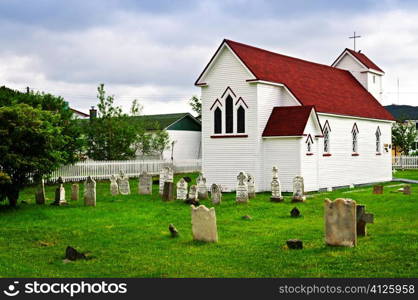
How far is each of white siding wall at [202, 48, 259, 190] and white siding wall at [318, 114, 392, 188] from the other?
4721 mm

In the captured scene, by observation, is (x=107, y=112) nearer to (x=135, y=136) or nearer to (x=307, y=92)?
(x=135, y=136)

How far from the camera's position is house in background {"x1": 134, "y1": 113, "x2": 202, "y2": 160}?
61250mm

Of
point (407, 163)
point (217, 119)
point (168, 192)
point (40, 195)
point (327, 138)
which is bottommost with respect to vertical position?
point (40, 195)

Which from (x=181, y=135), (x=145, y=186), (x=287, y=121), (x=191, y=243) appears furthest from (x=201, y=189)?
(x=181, y=135)

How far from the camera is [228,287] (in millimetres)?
10758

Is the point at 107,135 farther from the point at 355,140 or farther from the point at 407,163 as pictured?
the point at 407,163

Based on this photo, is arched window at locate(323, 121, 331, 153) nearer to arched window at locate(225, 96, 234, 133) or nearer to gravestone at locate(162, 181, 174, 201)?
arched window at locate(225, 96, 234, 133)

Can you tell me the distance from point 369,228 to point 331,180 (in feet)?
58.0

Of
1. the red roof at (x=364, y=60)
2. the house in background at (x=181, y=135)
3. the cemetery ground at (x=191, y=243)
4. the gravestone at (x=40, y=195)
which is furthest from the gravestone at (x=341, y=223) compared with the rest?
the house in background at (x=181, y=135)

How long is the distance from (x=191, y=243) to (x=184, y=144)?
4754cm

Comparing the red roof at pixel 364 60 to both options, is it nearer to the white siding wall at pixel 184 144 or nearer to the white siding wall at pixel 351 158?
the white siding wall at pixel 351 158

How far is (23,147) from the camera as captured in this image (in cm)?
2359

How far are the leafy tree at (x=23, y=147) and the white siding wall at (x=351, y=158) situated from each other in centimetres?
1638

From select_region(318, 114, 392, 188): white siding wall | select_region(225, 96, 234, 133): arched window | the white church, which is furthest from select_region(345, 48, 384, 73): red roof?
select_region(225, 96, 234, 133): arched window
